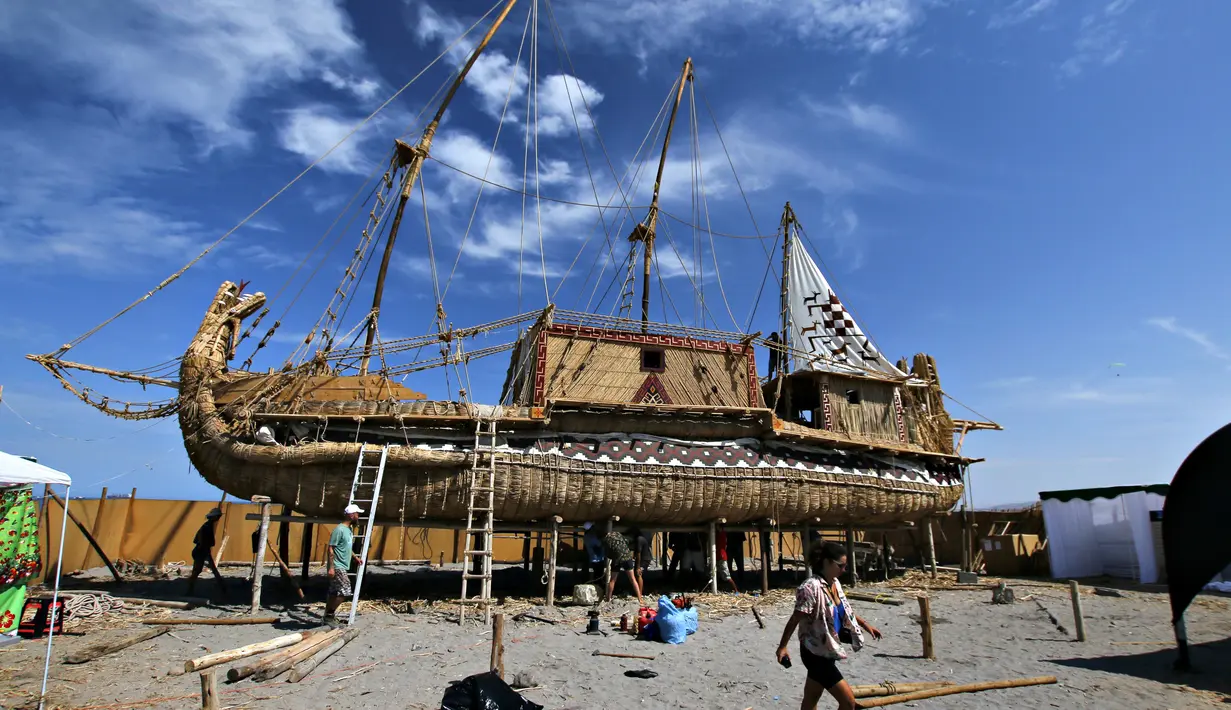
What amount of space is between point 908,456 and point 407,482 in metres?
12.1

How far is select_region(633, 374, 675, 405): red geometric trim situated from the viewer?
Answer: 1391 centimetres

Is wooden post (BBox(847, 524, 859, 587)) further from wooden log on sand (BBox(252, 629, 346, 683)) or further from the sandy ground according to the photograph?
wooden log on sand (BBox(252, 629, 346, 683))

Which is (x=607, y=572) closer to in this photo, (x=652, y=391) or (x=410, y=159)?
(x=652, y=391)

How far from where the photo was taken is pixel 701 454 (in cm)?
1344

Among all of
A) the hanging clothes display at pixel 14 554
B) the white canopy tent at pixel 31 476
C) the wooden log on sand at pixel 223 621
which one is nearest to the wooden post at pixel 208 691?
the white canopy tent at pixel 31 476

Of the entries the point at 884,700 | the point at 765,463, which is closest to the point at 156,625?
the point at 884,700

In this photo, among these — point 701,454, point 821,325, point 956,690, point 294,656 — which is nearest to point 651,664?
point 956,690

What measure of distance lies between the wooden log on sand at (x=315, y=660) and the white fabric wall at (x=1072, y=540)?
18.7 m

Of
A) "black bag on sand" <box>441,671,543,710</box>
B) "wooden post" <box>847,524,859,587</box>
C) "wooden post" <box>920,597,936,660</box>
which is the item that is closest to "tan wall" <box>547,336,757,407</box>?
"wooden post" <box>847,524,859,587</box>

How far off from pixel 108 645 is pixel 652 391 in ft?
31.6

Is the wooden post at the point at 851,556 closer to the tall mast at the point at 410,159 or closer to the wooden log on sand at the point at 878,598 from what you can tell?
the wooden log on sand at the point at 878,598

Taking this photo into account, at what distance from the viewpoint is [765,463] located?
1391 centimetres

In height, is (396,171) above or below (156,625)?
above

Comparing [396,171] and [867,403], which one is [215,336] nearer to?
[396,171]
